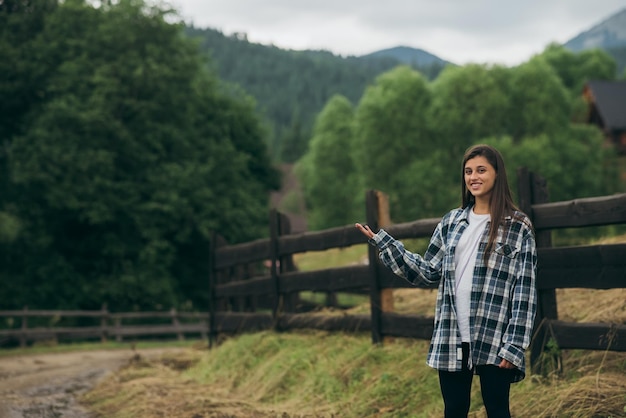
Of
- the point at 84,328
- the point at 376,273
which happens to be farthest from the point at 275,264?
the point at 84,328

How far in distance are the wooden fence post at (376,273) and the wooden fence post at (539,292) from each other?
1855 mm

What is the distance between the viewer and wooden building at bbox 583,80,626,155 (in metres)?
51.0

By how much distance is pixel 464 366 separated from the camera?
4.02 meters

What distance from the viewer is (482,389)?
402cm

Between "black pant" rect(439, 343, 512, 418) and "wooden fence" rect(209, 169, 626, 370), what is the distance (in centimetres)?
190

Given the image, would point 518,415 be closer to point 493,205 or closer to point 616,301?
→ point 616,301

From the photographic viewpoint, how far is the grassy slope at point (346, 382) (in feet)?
18.5

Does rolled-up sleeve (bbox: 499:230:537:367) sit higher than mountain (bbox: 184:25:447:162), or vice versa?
mountain (bbox: 184:25:447:162)

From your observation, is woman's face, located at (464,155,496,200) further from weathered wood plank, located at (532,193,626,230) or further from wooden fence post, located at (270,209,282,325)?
wooden fence post, located at (270,209,282,325)

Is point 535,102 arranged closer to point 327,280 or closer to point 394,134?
point 394,134

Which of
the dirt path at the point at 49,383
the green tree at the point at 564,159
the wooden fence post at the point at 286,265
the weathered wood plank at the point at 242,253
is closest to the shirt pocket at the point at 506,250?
the dirt path at the point at 49,383

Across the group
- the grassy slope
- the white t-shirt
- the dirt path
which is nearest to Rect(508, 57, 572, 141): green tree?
the dirt path

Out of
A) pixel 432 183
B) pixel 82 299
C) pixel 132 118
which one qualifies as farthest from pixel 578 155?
pixel 82 299

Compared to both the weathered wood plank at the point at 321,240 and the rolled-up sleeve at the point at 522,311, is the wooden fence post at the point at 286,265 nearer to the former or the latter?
the weathered wood plank at the point at 321,240
